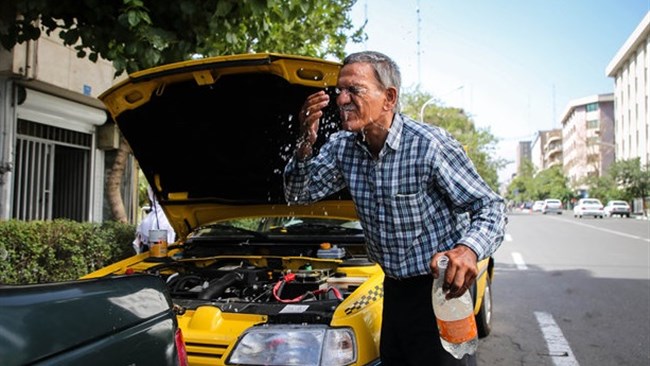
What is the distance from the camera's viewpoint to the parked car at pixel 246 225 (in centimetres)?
240

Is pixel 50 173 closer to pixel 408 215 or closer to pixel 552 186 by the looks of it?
pixel 408 215

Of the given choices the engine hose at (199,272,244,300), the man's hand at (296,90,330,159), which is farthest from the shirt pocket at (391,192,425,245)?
the engine hose at (199,272,244,300)

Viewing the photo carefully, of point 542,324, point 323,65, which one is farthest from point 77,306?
point 542,324

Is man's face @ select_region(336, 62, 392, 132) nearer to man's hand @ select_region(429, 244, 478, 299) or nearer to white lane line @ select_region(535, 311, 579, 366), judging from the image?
man's hand @ select_region(429, 244, 478, 299)

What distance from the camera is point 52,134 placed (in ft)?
31.6

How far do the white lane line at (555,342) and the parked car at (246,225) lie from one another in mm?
1015

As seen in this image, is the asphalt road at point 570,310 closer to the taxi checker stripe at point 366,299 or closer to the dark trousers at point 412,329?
the taxi checker stripe at point 366,299

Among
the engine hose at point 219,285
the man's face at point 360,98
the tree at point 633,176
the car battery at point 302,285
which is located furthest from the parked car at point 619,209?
the man's face at point 360,98

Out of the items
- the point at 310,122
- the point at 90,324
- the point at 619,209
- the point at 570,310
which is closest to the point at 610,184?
the point at 619,209

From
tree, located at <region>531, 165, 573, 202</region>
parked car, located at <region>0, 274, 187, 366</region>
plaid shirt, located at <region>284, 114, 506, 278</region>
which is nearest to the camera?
parked car, located at <region>0, 274, 187, 366</region>

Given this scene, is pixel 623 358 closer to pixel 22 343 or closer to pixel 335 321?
pixel 335 321

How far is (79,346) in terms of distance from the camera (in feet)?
4.04

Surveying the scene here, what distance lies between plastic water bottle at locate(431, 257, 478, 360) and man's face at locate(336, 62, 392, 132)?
0.68 meters

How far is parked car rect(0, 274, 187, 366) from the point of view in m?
1.09
